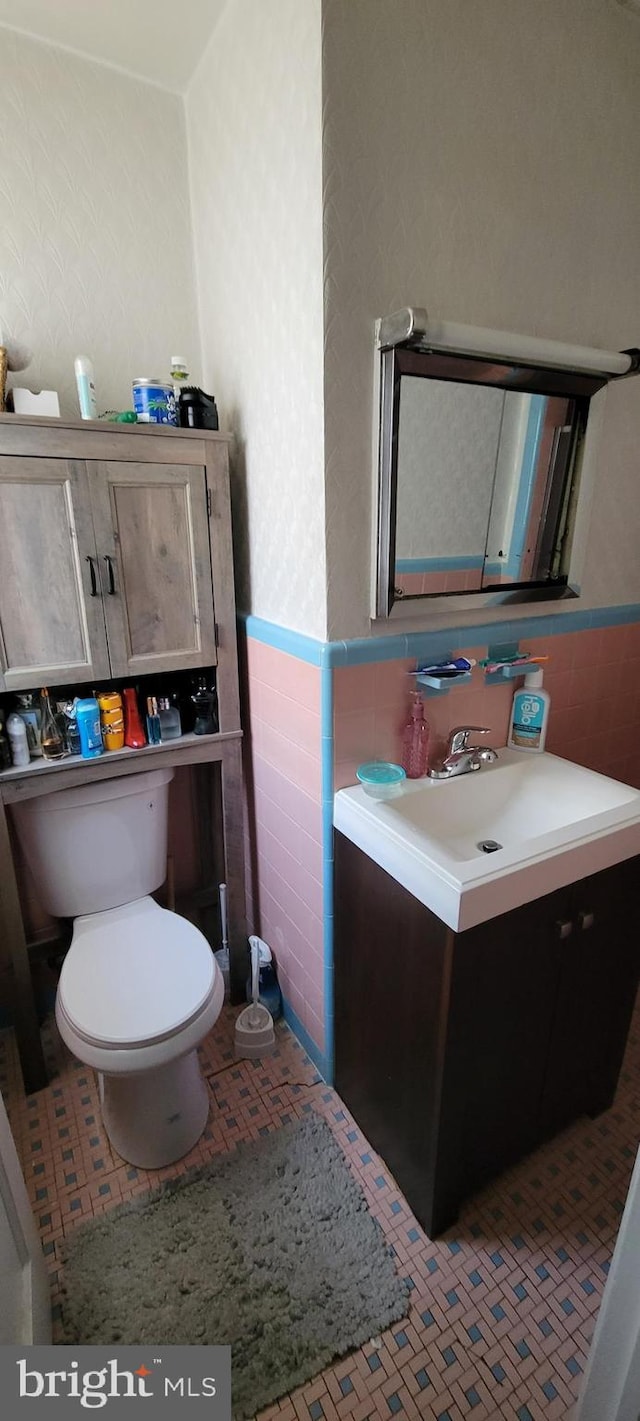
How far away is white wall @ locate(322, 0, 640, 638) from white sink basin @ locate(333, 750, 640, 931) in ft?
1.24

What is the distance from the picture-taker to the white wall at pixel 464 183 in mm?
957

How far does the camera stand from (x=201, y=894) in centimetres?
192

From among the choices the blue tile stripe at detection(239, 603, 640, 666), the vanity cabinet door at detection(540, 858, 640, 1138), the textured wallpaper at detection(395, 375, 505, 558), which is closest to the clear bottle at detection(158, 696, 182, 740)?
the blue tile stripe at detection(239, 603, 640, 666)

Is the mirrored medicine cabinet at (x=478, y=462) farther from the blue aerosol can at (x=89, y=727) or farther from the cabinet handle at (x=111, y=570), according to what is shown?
the blue aerosol can at (x=89, y=727)

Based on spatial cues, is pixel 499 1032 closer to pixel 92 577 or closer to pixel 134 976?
pixel 134 976

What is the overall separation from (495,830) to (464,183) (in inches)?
49.3

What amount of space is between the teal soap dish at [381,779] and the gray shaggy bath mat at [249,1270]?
0.86 meters

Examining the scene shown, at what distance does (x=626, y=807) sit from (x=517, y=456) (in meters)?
0.78

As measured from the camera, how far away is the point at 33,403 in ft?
4.00

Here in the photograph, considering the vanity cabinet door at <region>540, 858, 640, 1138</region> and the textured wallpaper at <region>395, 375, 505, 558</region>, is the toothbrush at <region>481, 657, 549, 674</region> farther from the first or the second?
the vanity cabinet door at <region>540, 858, 640, 1138</region>

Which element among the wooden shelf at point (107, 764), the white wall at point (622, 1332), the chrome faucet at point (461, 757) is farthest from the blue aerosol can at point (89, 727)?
the white wall at point (622, 1332)

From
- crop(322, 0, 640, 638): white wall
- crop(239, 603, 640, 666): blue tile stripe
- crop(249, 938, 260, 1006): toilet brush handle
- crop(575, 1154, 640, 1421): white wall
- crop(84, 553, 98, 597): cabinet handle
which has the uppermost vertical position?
crop(322, 0, 640, 638): white wall

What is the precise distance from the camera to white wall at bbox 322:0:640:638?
0.96 m

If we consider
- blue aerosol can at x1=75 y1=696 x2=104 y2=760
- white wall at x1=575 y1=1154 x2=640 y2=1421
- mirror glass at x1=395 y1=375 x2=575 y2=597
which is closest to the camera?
white wall at x1=575 y1=1154 x2=640 y2=1421
